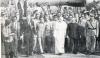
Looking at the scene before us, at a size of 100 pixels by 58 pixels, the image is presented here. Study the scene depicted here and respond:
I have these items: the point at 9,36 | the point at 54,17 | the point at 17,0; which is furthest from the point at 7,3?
the point at 54,17

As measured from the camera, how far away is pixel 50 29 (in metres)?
5.42

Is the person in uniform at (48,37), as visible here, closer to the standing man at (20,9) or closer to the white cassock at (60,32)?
the white cassock at (60,32)

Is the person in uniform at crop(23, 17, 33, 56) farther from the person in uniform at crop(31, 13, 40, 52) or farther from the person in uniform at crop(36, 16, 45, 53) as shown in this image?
the person in uniform at crop(36, 16, 45, 53)

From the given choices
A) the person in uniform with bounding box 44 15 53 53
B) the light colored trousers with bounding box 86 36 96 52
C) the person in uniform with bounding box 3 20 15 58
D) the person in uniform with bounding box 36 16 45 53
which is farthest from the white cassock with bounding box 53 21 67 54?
the person in uniform with bounding box 3 20 15 58

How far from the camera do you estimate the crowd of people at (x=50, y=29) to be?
17.7 feet

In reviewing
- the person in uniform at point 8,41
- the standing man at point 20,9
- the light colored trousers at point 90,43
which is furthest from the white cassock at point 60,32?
the person in uniform at point 8,41

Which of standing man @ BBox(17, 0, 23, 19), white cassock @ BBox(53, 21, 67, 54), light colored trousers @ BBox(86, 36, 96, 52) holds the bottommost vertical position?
light colored trousers @ BBox(86, 36, 96, 52)

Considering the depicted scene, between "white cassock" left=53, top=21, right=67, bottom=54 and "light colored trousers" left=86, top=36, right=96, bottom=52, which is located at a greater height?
"white cassock" left=53, top=21, right=67, bottom=54

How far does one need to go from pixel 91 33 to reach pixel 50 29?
88 cm

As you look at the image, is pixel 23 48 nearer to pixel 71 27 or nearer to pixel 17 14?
pixel 17 14

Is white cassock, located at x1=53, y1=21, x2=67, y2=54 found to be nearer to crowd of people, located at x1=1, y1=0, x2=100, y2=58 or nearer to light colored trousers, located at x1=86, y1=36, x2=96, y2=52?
crowd of people, located at x1=1, y1=0, x2=100, y2=58

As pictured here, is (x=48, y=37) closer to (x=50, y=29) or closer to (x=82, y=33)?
(x=50, y=29)

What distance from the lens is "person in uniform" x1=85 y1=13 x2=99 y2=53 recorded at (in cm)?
539

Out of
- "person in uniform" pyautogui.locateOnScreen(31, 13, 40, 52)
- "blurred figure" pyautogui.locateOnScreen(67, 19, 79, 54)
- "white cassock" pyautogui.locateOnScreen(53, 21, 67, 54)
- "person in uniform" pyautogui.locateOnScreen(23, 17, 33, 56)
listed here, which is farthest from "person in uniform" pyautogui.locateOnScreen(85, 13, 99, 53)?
"person in uniform" pyautogui.locateOnScreen(23, 17, 33, 56)
